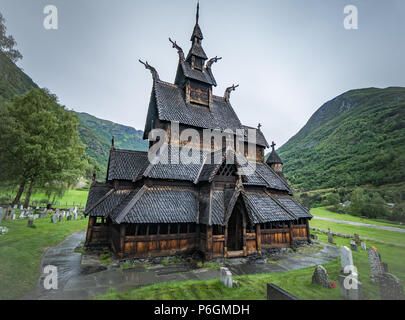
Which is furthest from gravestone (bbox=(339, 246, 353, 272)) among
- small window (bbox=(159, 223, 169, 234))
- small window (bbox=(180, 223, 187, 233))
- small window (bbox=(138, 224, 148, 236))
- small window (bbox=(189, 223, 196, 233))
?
small window (bbox=(138, 224, 148, 236))

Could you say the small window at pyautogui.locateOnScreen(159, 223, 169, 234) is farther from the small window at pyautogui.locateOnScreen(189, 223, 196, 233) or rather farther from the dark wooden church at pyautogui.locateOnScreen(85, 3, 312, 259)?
the small window at pyautogui.locateOnScreen(189, 223, 196, 233)

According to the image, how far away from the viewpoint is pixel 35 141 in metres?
24.2

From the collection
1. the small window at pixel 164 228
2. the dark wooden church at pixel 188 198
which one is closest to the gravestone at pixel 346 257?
the dark wooden church at pixel 188 198

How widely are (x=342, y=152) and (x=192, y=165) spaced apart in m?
96.7

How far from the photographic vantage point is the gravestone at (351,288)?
6.09m

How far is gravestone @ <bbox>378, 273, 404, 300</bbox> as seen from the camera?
229 inches

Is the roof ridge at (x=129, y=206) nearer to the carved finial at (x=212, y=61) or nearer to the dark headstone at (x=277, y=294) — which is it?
the dark headstone at (x=277, y=294)

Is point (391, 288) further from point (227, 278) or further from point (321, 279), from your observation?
point (227, 278)

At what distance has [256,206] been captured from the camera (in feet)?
46.1

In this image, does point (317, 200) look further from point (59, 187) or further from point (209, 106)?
point (59, 187)

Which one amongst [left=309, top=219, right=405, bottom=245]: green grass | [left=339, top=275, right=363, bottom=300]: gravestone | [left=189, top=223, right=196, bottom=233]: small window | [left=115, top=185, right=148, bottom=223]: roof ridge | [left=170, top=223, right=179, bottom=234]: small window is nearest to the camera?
[left=339, top=275, right=363, bottom=300]: gravestone

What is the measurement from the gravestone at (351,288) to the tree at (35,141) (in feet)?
106

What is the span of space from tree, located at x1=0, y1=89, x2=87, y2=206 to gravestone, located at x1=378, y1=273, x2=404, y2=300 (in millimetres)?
33441

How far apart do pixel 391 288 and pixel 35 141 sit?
35.5m
